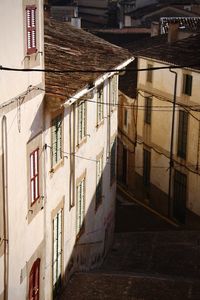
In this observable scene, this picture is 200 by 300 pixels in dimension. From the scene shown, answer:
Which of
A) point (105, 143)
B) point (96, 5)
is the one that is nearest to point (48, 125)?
point (105, 143)

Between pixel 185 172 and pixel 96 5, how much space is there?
43072 millimetres

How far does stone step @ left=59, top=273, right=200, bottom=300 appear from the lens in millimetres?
18312

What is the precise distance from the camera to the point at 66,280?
61.9ft

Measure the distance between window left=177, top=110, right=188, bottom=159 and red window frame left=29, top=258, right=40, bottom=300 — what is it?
16.8 m

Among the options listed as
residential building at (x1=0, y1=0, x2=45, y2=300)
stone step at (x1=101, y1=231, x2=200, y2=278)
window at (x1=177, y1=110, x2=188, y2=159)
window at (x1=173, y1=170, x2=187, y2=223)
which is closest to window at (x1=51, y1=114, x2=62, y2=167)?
residential building at (x1=0, y1=0, x2=45, y2=300)

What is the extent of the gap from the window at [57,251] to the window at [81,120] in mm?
3259

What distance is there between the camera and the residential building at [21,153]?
12.5 m

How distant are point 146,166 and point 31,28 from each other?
22236 mm

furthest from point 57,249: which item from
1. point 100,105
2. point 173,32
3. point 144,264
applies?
point 173,32

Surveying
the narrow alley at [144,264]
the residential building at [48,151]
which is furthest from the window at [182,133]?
the residential building at [48,151]

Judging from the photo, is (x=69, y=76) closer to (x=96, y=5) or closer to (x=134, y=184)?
(x=134, y=184)

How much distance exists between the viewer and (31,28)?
14.1m

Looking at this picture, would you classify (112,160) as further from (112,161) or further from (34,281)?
(34,281)

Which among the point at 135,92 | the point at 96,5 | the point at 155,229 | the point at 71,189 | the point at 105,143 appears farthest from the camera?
the point at 96,5
